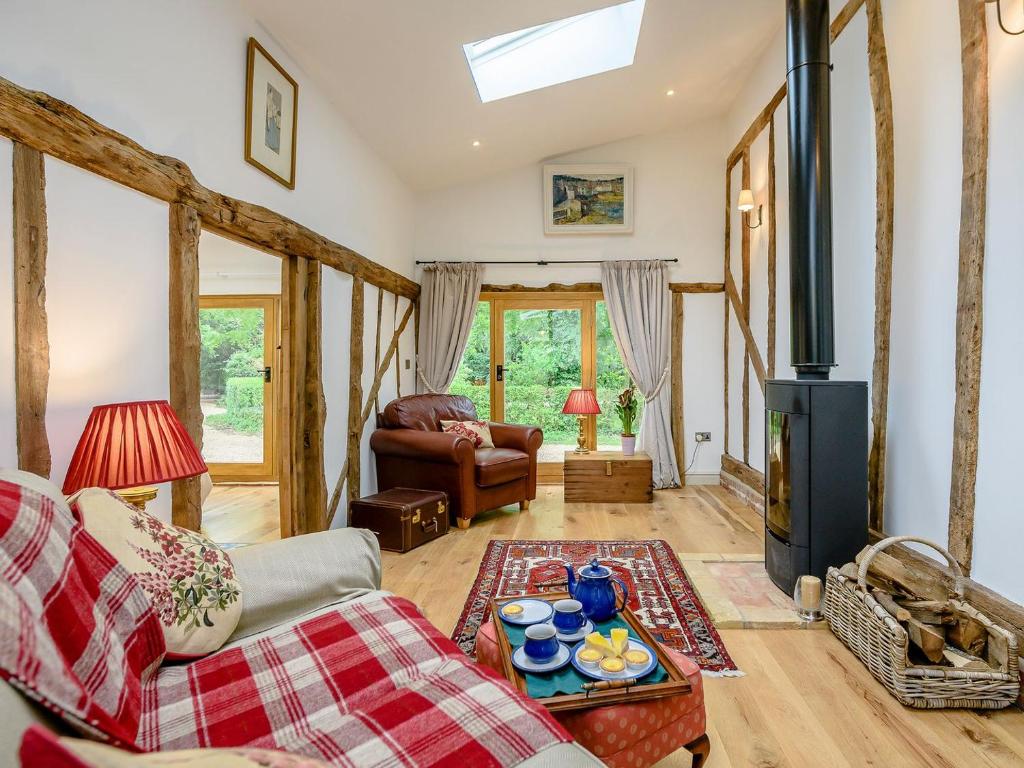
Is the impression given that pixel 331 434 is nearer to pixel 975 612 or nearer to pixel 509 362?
pixel 509 362

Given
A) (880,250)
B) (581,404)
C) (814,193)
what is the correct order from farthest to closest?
1. (581,404)
2. (880,250)
3. (814,193)

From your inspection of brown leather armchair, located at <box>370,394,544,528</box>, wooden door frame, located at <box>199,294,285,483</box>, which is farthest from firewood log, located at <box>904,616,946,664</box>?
wooden door frame, located at <box>199,294,285,483</box>

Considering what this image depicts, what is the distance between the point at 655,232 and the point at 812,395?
3.33 m

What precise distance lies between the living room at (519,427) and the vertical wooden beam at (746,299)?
54mm

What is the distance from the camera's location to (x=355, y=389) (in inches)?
162

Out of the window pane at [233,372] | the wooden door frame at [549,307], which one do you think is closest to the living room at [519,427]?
the wooden door frame at [549,307]

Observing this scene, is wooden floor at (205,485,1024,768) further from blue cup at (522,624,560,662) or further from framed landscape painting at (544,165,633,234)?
framed landscape painting at (544,165,633,234)

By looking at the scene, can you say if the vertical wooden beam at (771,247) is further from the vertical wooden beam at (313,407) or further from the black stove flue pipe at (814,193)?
the vertical wooden beam at (313,407)

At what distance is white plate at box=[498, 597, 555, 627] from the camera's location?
166cm

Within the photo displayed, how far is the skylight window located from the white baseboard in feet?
11.9

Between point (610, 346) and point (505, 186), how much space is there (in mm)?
1924

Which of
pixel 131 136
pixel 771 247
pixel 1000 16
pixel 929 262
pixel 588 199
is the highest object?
pixel 588 199

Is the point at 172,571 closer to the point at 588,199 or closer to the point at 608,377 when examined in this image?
the point at 608,377

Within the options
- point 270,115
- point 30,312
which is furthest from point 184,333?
point 270,115
